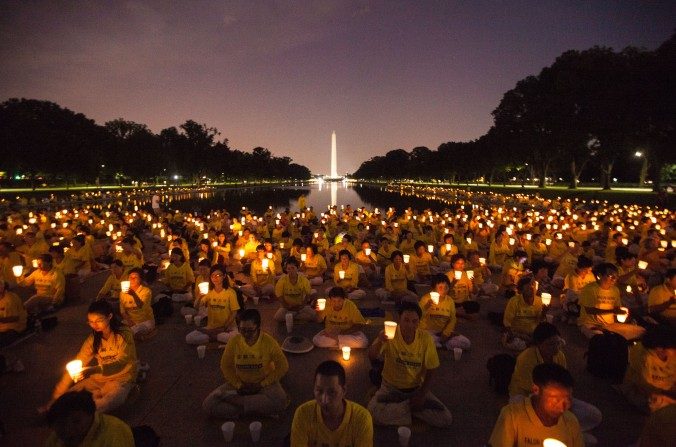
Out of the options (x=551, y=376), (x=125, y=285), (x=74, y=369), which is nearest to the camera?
(x=551, y=376)

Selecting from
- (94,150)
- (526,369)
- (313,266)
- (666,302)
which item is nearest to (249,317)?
(526,369)

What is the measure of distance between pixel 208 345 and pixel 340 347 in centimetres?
248

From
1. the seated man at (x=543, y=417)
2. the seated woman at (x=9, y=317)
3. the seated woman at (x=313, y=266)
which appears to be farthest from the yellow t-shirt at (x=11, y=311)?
the seated man at (x=543, y=417)

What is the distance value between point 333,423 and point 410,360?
1821 mm

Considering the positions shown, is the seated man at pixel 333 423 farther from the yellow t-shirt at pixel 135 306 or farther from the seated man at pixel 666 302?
the seated man at pixel 666 302

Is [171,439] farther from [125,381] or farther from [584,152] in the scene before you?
[584,152]

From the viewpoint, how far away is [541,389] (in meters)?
3.49

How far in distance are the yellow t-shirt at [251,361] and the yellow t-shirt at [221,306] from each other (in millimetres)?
2255

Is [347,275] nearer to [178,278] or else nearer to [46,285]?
[178,278]

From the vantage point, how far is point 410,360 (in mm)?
4984

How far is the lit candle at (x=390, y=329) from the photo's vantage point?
536 centimetres

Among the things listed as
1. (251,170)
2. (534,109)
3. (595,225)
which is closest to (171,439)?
(595,225)

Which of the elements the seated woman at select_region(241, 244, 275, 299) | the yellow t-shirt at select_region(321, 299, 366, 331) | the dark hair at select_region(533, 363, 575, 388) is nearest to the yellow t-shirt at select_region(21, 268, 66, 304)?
the seated woman at select_region(241, 244, 275, 299)

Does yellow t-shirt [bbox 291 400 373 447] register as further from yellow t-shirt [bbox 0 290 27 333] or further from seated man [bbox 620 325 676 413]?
yellow t-shirt [bbox 0 290 27 333]
